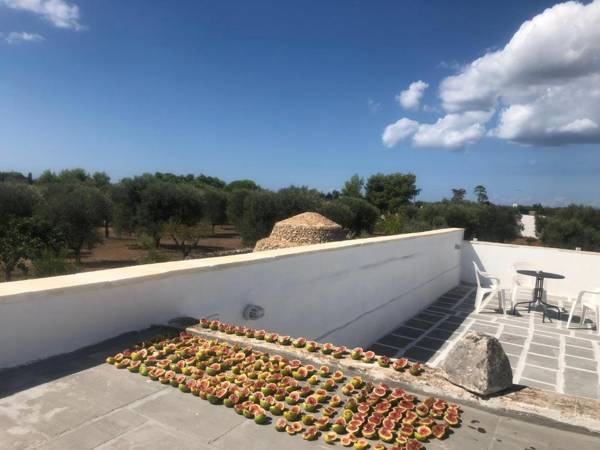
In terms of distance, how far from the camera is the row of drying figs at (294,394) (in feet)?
6.16

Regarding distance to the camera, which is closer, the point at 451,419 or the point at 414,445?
the point at 414,445

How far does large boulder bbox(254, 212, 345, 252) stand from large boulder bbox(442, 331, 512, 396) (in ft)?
32.4

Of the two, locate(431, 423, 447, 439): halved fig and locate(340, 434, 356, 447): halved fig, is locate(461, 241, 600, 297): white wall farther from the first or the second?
locate(340, 434, 356, 447): halved fig

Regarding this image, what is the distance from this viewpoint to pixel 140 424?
1.90m

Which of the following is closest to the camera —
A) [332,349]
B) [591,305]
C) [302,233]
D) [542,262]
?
[332,349]

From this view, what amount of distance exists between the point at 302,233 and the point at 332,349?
32.3 feet

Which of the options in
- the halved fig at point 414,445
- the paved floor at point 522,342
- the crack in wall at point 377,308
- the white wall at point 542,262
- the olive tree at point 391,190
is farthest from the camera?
the olive tree at point 391,190

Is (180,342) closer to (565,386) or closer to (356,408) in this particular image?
(356,408)

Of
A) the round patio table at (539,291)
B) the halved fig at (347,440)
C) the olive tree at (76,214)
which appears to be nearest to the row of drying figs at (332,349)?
the halved fig at (347,440)

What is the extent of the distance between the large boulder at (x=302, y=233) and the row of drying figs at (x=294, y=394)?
31.5 ft

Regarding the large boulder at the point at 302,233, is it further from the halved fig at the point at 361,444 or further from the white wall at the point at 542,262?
the halved fig at the point at 361,444

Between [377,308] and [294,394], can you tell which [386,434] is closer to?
[294,394]

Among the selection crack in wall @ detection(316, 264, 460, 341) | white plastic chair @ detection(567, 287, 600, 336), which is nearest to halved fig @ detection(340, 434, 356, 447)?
crack in wall @ detection(316, 264, 460, 341)

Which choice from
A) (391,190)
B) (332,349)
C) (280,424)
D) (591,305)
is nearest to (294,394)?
(280,424)
